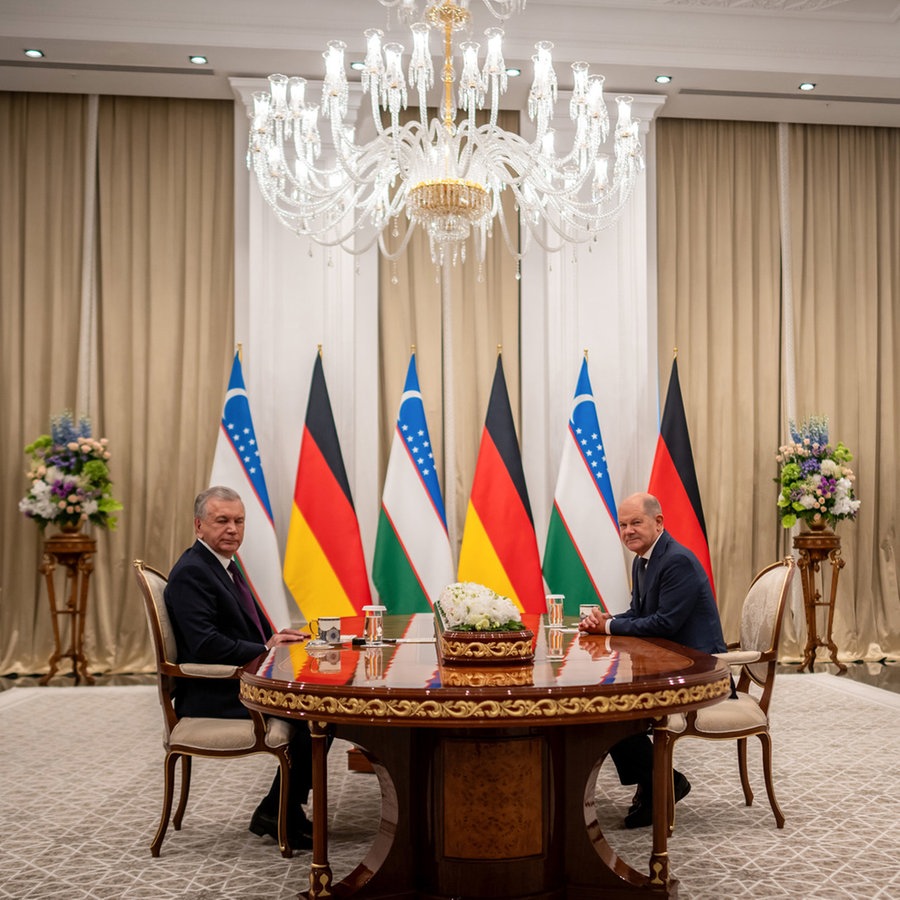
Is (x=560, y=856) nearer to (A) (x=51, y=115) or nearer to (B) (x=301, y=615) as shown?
(B) (x=301, y=615)

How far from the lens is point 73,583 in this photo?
697 cm

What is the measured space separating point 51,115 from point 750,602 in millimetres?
6583

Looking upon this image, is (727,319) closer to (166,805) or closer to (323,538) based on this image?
(323,538)

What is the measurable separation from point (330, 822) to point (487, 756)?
139 centimetres

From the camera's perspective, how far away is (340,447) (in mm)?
7188

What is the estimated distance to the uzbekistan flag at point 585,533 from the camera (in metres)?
6.64

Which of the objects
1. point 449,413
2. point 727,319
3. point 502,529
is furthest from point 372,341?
point 727,319

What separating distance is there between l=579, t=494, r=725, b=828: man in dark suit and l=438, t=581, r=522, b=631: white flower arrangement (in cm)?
90

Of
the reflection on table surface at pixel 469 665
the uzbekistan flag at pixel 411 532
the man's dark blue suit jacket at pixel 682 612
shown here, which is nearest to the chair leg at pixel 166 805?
the reflection on table surface at pixel 469 665

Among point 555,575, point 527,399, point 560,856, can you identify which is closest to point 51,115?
point 527,399

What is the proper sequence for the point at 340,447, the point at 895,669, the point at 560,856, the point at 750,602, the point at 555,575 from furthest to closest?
the point at 895,669 < the point at 340,447 < the point at 555,575 < the point at 750,602 < the point at 560,856

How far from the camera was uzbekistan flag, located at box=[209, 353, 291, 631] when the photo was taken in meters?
6.48

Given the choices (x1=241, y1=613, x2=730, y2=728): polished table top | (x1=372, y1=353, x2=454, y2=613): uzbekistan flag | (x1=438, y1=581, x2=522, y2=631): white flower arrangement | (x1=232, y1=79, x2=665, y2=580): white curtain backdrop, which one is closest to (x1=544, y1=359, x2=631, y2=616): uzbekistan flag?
(x1=232, y1=79, x2=665, y2=580): white curtain backdrop

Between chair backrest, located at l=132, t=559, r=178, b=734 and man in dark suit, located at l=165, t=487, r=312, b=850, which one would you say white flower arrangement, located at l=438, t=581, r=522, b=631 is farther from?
chair backrest, located at l=132, t=559, r=178, b=734
